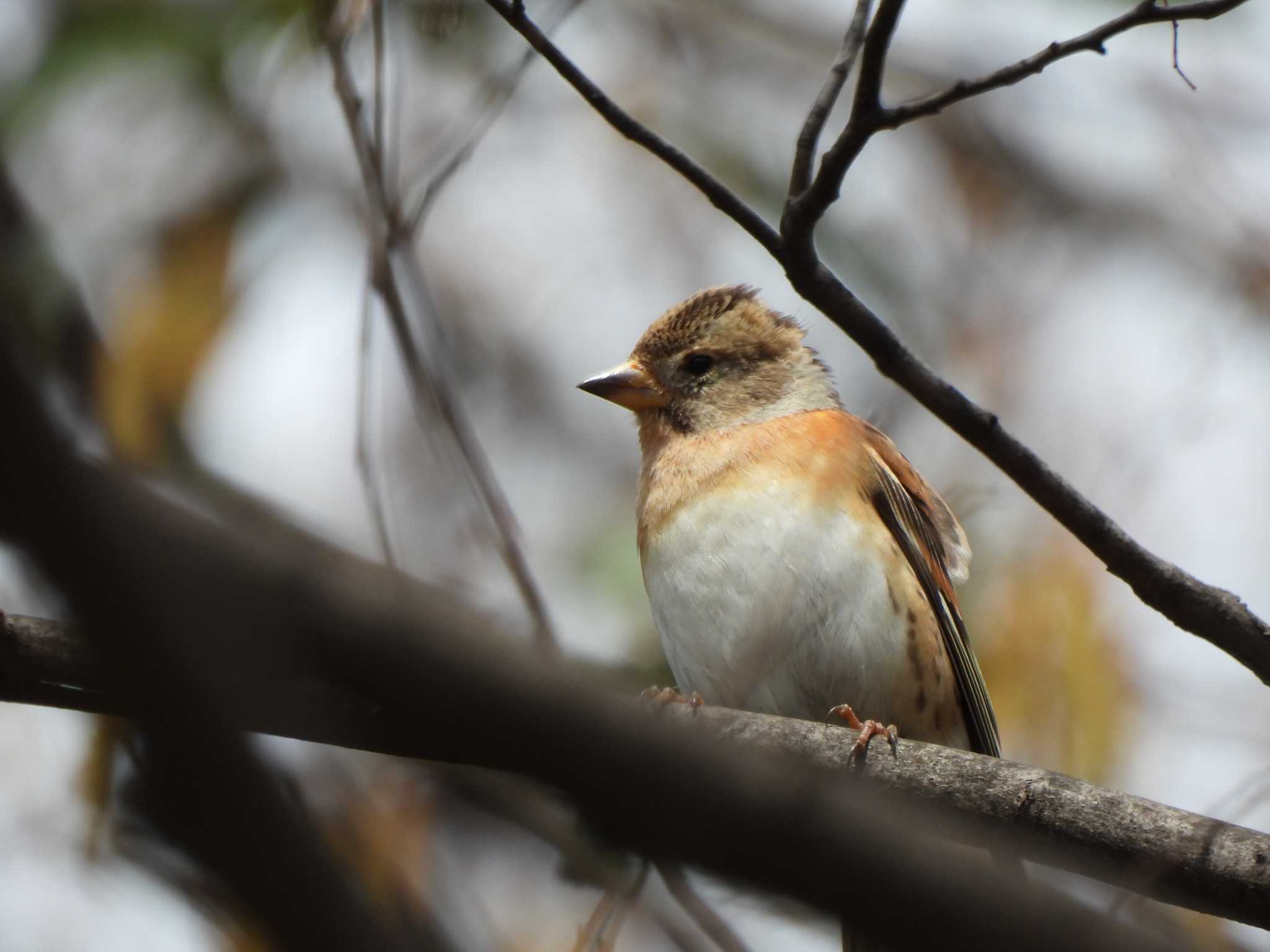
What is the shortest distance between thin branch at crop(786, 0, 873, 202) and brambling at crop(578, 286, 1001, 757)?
1.70 meters

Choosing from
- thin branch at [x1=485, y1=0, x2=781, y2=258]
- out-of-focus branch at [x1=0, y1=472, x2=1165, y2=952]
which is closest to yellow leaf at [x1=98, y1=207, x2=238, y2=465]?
thin branch at [x1=485, y1=0, x2=781, y2=258]

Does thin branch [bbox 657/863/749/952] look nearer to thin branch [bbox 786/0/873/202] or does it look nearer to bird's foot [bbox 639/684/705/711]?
bird's foot [bbox 639/684/705/711]

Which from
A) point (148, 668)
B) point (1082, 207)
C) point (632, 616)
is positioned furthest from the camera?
point (1082, 207)

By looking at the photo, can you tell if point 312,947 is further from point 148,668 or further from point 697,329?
point 697,329

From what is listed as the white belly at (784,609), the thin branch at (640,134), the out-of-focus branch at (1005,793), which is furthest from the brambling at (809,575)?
the thin branch at (640,134)

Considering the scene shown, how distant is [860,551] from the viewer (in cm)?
476

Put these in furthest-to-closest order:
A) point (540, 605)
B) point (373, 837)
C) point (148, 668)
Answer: point (373, 837)
point (540, 605)
point (148, 668)

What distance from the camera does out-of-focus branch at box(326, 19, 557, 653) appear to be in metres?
4.32

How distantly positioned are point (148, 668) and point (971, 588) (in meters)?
5.47

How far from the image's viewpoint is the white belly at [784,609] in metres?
4.70

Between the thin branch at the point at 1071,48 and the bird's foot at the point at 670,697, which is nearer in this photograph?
the thin branch at the point at 1071,48

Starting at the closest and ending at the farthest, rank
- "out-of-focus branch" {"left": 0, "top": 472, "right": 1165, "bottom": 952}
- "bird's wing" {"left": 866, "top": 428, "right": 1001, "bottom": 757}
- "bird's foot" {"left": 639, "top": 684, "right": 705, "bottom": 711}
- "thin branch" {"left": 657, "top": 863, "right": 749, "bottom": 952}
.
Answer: "out-of-focus branch" {"left": 0, "top": 472, "right": 1165, "bottom": 952} → "thin branch" {"left": 657, "top": 863, "right": 749, "bottom": 952} → "bird's foot" {"left": 639, "top": 684, "right": 705, "bottom": 711} → "bird's wing" {"left": 866, "top": 428, "right": 1001, "bottom": 757}

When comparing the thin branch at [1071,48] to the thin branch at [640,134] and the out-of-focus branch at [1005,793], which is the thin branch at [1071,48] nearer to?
the thin branch at [640,134]


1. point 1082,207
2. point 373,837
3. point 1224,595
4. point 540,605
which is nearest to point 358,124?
point 540,605
